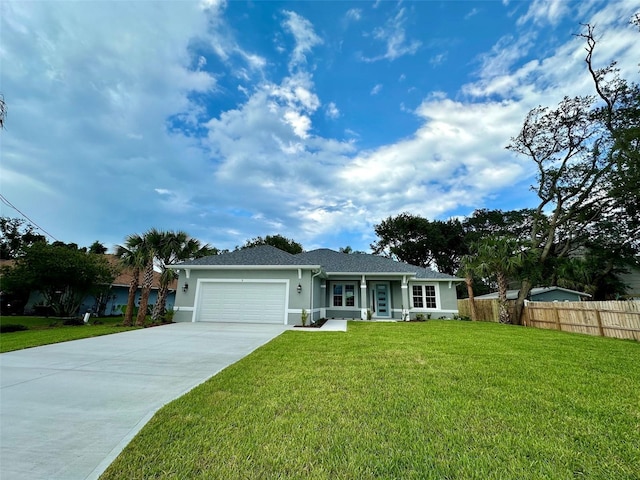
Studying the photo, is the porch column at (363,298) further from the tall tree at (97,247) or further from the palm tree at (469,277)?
the tall tree at (97,247)

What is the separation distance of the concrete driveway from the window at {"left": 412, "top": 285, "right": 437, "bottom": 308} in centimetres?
1158

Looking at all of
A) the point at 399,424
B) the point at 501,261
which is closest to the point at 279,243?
the point at 501,261

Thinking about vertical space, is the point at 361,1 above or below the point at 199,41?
above

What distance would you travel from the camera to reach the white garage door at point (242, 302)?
12891 millimetres

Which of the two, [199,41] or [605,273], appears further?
[605,273]

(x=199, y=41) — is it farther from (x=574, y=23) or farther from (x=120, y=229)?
(x=574, y=23)

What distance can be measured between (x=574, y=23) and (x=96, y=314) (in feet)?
108

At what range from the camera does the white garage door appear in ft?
42.3

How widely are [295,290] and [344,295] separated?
4662mm

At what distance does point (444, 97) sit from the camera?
1238 centimetres

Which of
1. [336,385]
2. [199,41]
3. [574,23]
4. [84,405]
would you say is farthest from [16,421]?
[574,23]

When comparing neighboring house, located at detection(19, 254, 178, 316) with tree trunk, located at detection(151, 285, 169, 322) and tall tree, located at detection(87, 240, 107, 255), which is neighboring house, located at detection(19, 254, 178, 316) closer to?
tree trunk, located at detection(151, 285, 169, 322)

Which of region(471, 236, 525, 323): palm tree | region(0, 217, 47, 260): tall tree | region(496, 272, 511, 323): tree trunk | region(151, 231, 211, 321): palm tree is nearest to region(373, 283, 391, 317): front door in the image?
region(471, 236, 525, 323): palm tree

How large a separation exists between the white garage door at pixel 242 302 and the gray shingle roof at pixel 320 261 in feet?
3.74
